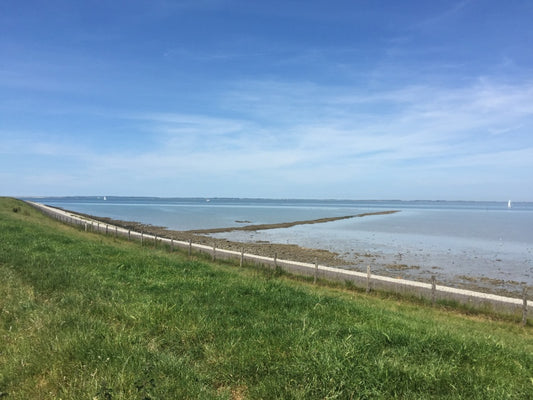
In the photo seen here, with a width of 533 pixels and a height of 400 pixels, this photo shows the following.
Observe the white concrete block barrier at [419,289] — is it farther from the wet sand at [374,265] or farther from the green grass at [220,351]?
the green grass at [220,351]

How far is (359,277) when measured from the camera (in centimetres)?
2272

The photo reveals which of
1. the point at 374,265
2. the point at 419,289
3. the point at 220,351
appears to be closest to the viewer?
the point at 220,351

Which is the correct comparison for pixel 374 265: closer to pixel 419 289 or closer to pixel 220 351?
pixel 419 289

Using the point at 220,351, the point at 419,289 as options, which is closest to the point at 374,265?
the point at 419,289

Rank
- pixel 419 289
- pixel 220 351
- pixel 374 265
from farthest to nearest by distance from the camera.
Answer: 1. pixel 374 265
2. pixel 419 289
3. pixel 220 351

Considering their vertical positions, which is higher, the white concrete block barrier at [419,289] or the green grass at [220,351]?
the green grass at [220,351]

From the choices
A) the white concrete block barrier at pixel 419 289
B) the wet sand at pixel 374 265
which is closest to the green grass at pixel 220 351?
the white concrete block barrier at pixel 419 289

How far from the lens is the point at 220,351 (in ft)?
20.4

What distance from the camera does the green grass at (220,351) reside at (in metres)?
5.05

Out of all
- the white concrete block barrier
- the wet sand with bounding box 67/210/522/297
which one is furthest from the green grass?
the wet sand with bounding box 67/210/522/297

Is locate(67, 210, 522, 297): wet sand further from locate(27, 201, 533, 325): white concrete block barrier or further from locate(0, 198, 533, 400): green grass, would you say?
locate(0, 198, 533, 400): green grass

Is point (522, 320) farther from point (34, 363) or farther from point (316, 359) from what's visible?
point (34, 363)

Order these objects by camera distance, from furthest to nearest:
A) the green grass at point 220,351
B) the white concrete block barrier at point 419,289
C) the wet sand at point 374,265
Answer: the wet sand at point 374,265, the white concrete block barrier at point 419,289, the green grass at point 220,351

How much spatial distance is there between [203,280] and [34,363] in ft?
21.8
